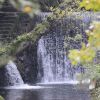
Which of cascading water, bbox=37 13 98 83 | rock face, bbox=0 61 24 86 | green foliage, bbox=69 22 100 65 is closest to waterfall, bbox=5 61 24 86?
rock face, bbox=0 61 24 86

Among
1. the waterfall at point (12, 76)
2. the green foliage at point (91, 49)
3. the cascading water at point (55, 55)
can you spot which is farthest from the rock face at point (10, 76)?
the green foliage at point (91, 49)

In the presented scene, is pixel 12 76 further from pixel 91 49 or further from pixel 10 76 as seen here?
pixel 91 49

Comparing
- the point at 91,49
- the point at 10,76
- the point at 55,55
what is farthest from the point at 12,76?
the point at 91,49

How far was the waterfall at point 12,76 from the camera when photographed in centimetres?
1691

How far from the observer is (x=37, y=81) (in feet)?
58.4

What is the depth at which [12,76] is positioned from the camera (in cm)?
1745

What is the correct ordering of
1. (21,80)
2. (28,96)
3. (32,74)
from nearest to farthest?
(28,96)
(21,80)
(32,74)

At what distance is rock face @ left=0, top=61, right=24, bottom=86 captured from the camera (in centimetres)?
1687

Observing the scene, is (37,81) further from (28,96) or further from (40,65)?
(28,96)

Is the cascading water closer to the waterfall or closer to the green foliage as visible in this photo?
the waterfall

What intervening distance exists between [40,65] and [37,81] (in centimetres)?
127

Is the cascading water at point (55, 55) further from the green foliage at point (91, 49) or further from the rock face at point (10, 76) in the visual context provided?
the green foliage at point (91, 49)

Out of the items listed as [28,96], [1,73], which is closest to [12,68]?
[1,73]

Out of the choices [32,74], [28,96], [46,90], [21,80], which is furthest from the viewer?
[32,74]
